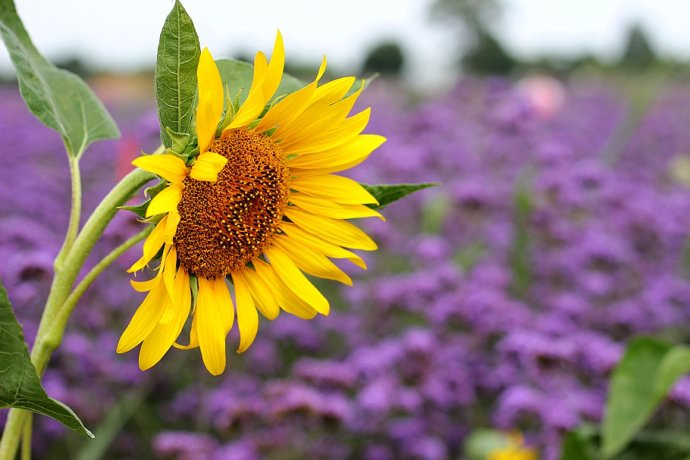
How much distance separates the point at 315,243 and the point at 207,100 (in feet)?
0.69

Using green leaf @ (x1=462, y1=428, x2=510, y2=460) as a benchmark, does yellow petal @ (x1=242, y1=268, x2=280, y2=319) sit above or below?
above

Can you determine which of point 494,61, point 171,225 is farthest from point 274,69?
point 494,61

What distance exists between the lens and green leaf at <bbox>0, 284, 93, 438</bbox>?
678 millimetres

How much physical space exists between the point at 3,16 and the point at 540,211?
286 centimetres

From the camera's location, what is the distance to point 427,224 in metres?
3.56

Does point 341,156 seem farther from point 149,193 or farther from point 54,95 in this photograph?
point 54,95

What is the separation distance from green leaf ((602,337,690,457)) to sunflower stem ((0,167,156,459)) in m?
1.02

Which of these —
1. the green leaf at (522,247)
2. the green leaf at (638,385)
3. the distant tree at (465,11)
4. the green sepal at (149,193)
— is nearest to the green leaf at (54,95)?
the green sepal at (149,193)

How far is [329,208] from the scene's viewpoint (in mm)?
820

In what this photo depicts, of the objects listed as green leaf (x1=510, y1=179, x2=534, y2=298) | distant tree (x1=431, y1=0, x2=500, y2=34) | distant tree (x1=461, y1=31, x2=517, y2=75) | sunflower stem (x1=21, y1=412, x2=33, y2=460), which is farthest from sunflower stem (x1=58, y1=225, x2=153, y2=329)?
distant tree (x1=431, y1=0, x2=500, y2=34)

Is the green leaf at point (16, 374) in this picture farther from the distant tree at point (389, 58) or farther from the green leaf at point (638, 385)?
the distant tree at point (389, 58)

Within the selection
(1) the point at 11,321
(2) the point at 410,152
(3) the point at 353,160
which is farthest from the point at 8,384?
(2) the point at 410,152

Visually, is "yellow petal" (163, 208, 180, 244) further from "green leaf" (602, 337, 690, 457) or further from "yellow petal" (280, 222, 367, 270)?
"green leaf" (602, 337, 690, 457)

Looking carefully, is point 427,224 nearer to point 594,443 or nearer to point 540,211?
point 540,211
